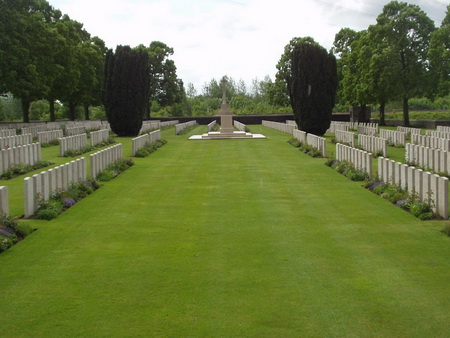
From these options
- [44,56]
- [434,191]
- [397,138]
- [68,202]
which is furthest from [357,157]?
[44,56]

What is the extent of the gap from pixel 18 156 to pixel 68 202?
691 centimetres

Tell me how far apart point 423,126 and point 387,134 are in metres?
16.0

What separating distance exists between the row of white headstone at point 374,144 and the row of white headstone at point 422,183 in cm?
809

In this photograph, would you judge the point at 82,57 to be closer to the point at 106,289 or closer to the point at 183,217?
the point at 183,217

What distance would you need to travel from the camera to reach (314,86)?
3184 centimetres

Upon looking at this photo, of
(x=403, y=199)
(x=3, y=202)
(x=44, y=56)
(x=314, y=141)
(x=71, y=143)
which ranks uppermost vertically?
(x=44, y=56)

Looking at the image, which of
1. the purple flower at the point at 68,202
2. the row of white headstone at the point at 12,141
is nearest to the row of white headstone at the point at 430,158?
the purple flower at the point at 68,202

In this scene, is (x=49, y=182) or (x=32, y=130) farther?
(x=32, y=130)

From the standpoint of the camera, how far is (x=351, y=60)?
5072 centimetres

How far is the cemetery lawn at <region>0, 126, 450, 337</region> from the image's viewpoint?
16.6ft

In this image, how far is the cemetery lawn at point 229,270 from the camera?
5066mm

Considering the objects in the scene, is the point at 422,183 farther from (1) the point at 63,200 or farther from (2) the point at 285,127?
(2) the point at 285,127

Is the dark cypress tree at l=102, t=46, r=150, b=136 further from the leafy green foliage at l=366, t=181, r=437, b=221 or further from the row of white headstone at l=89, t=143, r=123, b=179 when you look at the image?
the leafy green foliage at l=366, t=181, r=437, b=221

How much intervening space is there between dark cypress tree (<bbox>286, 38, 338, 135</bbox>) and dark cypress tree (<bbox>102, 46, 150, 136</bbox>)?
30.8ft
